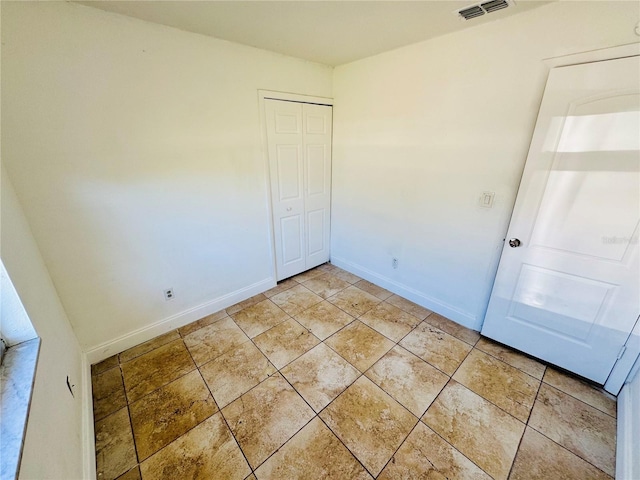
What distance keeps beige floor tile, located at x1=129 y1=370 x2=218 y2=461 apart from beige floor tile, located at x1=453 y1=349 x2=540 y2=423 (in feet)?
5.82

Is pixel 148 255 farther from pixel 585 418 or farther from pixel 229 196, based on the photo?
pixel 585 418

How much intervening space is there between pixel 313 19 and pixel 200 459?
2753 millimetres

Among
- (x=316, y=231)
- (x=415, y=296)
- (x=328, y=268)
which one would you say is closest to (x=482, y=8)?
(x=415, y=296)

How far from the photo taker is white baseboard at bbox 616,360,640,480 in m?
1.29

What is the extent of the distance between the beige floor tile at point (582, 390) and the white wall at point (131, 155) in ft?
9.00

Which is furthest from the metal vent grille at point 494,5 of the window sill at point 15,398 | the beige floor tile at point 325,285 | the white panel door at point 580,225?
the window sill at point 15,398

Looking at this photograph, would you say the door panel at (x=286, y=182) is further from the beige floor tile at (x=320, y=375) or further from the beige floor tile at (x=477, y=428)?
the beige floor tile at (x=477, y=428)

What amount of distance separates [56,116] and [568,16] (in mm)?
3073

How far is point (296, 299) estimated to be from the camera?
9.39ft

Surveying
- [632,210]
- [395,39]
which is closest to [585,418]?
[632,210]

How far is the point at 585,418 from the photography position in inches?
64.5

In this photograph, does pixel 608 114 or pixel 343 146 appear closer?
pixel 608 114

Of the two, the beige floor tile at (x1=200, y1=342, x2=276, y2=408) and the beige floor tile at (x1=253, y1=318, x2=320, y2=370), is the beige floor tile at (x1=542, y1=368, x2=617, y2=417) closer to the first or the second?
the beige floor tile at (x1=253, y1=318, x2=320, y2=370)

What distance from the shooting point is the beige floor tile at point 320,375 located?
179 cm
